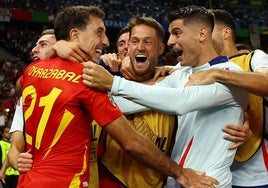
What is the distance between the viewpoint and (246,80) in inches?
113

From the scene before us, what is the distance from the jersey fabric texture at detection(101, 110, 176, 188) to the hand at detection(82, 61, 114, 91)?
56 centimetres

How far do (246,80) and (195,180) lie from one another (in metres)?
0.62

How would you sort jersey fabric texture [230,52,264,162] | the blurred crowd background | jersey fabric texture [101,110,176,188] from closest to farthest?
jersey fabric texture [101,110,176,188] < jersey fabric texture [230,52,264,162] < the blurred crowd background

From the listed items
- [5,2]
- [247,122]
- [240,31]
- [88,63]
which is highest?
[88,63]

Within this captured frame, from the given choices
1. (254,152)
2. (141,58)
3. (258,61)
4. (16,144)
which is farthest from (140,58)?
(16,144)

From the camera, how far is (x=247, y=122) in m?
3.13

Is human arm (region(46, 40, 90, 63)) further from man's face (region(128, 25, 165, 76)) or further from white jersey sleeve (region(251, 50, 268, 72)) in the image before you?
white jersey sleeve (region(251, 50, 268, 72))

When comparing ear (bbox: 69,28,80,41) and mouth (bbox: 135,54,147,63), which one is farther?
mouth (bbox: 135,54,147,63)

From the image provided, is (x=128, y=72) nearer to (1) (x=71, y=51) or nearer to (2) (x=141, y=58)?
(2) (x=141, y=58)

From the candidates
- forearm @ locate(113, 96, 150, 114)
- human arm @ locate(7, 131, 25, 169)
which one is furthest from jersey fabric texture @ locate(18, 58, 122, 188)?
human arm @ locate(7, 131, 25, 169)

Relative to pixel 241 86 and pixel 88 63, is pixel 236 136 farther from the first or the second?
pixel 88 63

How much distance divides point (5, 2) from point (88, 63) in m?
21.5

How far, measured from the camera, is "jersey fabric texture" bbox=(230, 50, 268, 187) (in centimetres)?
333

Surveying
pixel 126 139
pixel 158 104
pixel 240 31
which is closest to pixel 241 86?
pixel 158 104
